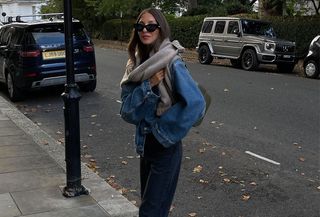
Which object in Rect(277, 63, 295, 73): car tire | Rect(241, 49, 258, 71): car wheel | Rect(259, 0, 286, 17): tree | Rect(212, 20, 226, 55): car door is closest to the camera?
Rect(241, 49, 258, 71): car wheel

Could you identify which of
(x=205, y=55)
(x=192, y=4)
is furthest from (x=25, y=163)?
(x=192, y=4)

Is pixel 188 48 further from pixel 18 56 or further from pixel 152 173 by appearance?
pixel 152 173


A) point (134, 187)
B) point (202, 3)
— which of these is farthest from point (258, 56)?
point (202, 3)

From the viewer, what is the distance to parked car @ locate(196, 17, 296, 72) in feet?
57.3

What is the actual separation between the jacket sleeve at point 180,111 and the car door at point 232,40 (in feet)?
51.2

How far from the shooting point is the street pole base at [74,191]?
187 inches

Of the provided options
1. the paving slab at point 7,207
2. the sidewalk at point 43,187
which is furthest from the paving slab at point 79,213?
the paving slab at point 7,207

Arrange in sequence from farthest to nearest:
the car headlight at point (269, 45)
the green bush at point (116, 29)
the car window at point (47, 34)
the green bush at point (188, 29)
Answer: the green bush at point (116, 29), the green bush at point (188, 29), the car headlight at point (269, 45), the car window at point (47, 34)

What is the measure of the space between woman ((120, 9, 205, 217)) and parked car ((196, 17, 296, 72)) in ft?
48.1

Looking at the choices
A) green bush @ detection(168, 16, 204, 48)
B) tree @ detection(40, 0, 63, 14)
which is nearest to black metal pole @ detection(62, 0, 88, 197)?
green bush @ detection(168, 16, 204, 48)

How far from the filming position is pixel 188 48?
2820 centimetres

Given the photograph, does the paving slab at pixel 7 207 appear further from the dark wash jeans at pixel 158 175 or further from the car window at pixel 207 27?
the car window at pixel 207 27

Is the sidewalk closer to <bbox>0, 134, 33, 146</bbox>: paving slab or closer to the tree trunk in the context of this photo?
<bbox>0, 134, 33, 146</bbox>: paving slab

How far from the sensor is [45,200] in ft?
15.2
